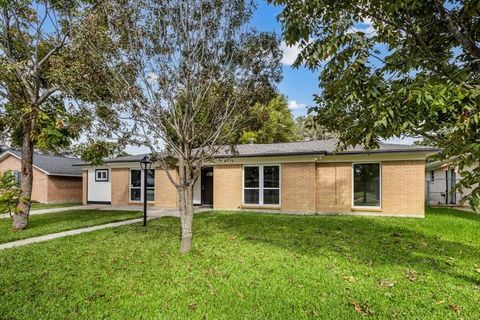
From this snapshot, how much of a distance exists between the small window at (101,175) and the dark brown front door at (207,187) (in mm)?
7166

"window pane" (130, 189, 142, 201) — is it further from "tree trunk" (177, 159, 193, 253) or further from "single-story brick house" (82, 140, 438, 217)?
"tree trunk" (177, 159, 193, 253)

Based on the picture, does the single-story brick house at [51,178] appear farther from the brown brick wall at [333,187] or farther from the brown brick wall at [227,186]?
the brown brick wall at [333,187]

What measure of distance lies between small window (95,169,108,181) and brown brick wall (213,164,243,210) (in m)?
8.61

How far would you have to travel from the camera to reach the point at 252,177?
15469 mm

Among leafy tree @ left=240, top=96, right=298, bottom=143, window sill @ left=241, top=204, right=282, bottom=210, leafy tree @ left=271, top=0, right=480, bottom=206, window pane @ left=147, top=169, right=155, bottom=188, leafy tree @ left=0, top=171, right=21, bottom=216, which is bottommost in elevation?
window sill @ left=241, top=204, right=282, bottom=210

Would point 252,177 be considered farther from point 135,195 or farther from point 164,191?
point 135,195

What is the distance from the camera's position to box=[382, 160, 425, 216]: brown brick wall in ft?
41.9

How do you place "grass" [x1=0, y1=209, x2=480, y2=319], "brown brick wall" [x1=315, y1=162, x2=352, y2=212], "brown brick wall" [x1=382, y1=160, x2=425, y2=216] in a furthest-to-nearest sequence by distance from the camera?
"brown brick wall" [x1=315, y1=162, x2=352, y2=212] < "brown brick wall" [x1=382, y1=160, x2=425, y2=216] < "grass" [x1=0, y1=209, x2=480, y2=319]

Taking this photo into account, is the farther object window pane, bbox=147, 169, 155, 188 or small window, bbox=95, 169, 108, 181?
small window, bbox=95, 169, 108, 181

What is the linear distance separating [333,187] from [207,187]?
23.9 feet

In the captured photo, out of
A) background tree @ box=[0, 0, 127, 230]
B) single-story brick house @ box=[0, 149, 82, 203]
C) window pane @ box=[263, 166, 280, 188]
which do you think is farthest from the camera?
single-story brick house @ box=[0, 149, 82, 203]

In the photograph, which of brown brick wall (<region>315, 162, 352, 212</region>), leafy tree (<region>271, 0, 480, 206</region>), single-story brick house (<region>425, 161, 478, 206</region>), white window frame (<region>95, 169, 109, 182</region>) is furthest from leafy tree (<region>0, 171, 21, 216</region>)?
single-story brick house (<region>425, 161, 478, 206</region>)

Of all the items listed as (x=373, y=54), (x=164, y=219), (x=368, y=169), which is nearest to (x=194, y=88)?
(x=373, y=54)

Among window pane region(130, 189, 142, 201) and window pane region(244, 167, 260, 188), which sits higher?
window pane region(244, 167, 260, 188)
